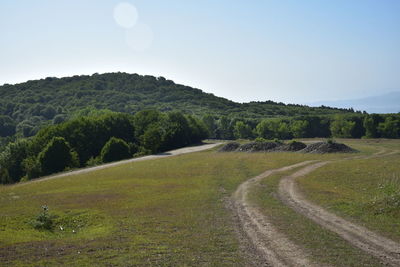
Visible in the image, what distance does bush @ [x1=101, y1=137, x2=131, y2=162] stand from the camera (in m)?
87.9

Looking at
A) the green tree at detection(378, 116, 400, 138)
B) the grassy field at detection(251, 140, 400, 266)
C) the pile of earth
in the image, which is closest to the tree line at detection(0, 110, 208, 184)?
the pile of earth

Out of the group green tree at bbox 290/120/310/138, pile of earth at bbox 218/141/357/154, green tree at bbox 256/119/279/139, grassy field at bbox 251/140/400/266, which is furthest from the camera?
Result: green tree at bbox 290/120/310/138

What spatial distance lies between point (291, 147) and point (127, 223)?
191 ft

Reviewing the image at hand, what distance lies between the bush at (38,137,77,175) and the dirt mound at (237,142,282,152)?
1518 inches

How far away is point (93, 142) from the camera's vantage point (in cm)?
10269

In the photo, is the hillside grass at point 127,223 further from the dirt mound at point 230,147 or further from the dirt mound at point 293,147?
the dirt mound at point 230,147

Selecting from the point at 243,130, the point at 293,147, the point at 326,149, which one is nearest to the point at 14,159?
the point at 293,147

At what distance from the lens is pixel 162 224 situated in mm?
25109

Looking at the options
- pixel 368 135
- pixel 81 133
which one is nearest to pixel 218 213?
pixel 81 133

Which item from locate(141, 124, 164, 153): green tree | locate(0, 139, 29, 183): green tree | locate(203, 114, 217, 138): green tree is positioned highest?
locate(203, 114, 217, 138): green tree

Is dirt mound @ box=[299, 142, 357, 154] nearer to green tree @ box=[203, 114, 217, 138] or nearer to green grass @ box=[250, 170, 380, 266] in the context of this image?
green grass @ box=[250, 170, 380, 266]

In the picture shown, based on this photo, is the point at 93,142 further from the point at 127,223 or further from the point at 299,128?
the point at 299,128

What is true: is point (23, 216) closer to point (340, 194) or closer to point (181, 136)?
point (340, 194)

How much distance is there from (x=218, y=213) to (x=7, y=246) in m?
14.3
